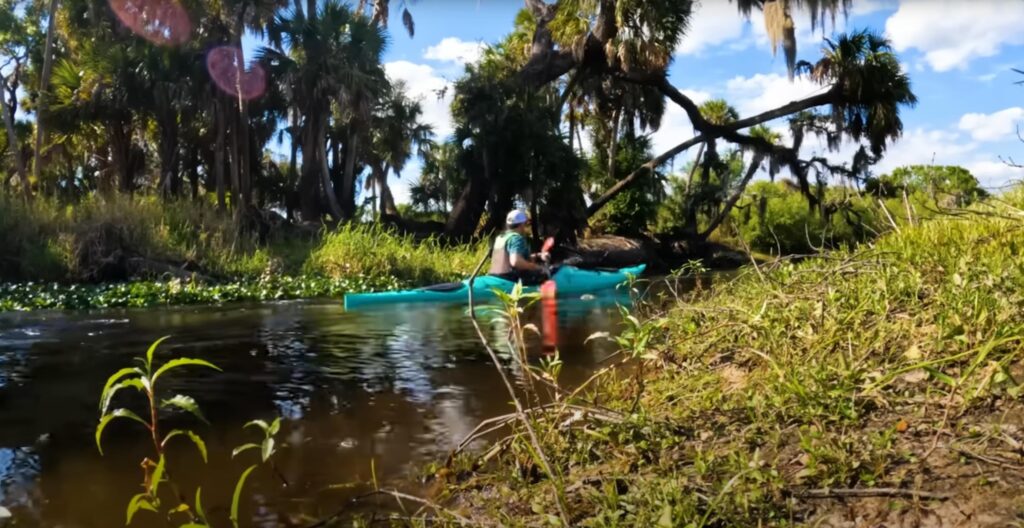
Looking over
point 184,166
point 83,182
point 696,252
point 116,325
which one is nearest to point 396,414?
point 116,325

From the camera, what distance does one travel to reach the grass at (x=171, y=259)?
12695 millimetres

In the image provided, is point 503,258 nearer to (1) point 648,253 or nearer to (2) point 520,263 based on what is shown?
(2) point 520,263

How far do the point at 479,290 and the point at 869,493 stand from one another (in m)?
9.16

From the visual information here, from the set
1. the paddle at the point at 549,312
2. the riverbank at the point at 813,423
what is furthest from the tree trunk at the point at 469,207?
the riverbank at the point at 813,423

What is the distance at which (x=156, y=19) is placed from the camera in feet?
74.3

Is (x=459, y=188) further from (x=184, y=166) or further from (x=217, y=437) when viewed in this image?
(x=217, y=437)

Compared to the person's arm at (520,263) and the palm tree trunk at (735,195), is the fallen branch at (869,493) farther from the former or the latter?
the palm tree trunk at (735,195)

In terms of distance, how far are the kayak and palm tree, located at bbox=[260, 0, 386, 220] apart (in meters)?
12.5

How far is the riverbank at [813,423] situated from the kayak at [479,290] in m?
5.97

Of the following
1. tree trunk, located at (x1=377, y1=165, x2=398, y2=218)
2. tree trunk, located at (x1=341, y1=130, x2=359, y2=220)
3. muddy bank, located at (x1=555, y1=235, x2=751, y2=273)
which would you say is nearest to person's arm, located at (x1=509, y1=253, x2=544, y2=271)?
muddy bank, located at (x1=555, y1=235, x2=751, y2=273)

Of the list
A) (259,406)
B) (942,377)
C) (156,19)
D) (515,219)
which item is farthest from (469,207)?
(942,377)

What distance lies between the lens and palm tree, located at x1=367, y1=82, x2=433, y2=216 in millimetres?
27500

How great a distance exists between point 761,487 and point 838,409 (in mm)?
638

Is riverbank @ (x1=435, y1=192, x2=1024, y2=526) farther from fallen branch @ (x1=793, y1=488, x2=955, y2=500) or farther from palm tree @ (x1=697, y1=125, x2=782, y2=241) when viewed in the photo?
palm tree @ (x1=697, y1=125, x2=782, y2=241)
